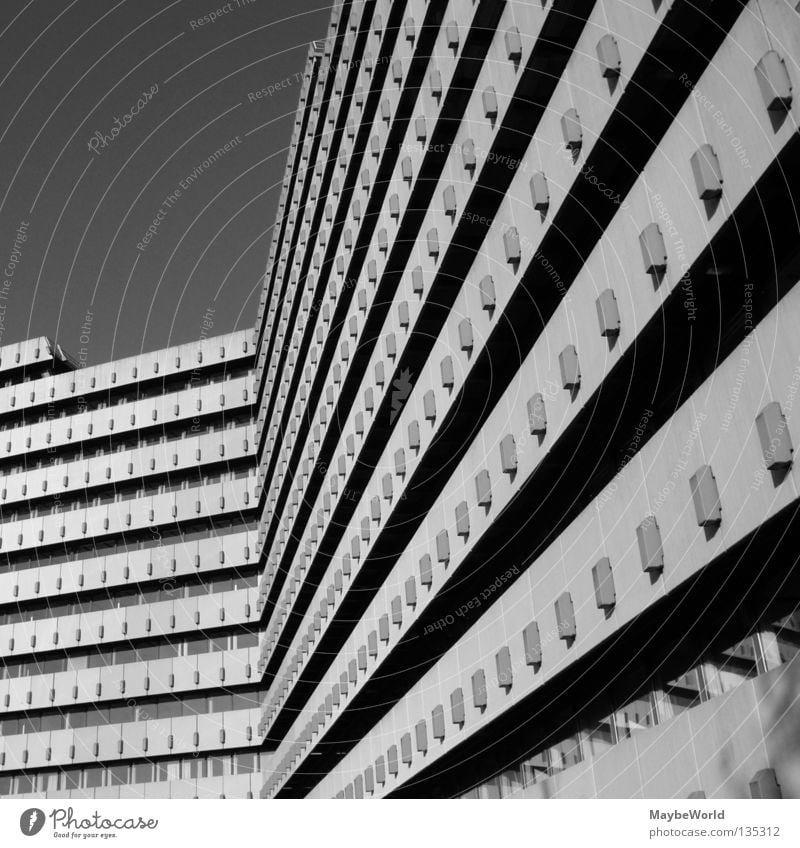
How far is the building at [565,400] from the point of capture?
11.4m

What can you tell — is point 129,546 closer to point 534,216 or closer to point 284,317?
point 284,317

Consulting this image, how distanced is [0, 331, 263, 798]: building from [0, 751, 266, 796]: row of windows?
0.07 metres

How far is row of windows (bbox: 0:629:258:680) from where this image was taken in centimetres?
4744

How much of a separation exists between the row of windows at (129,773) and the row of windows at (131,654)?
5.03m

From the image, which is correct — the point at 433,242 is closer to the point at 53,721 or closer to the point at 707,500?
the point at 707,500

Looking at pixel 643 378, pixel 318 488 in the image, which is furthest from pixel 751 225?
pixel 318 488

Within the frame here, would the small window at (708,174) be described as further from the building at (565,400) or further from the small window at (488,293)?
the small window at (488,293)

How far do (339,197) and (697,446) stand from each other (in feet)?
76.1

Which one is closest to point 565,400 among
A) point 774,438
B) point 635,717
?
point 635,717

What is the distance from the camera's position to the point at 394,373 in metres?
26.7

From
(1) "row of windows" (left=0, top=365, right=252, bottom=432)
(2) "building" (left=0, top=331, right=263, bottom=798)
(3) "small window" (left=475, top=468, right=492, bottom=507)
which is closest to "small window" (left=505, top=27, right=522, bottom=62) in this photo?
(3) "small window" (left=475, top=468, right=492, bottom=507)

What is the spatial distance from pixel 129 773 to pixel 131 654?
5.82 meters

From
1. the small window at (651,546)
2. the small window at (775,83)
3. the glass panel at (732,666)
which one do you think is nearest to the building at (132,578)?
the glass panel at (732,666)

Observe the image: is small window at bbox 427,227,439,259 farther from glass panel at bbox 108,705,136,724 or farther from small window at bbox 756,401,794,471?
glass panel at bbox 108,705,136,724
